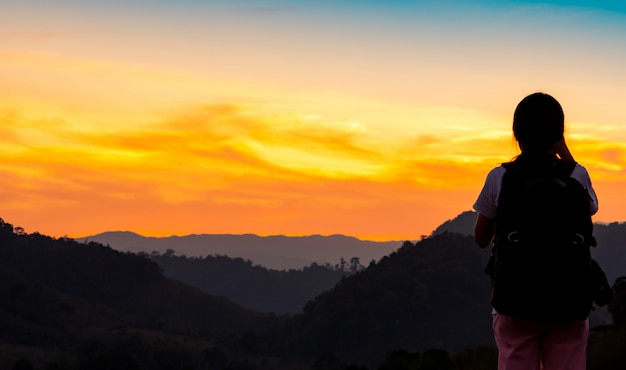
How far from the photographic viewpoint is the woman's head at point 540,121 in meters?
5.51

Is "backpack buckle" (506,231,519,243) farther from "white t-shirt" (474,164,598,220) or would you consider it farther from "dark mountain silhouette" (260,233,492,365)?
"dark mountain silhouette" (260,233,492,365)

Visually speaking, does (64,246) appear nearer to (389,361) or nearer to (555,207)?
(389,361)

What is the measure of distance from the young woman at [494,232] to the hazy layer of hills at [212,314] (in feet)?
321

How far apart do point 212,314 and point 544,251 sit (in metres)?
183

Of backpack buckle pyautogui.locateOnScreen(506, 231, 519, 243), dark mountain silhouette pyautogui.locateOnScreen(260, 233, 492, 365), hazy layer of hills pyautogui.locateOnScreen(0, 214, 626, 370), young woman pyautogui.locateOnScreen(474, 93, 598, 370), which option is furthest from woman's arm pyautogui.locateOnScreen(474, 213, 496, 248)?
dark mountain silhouette pyautogui.locateOnScreen(260, 233, 492, 365)

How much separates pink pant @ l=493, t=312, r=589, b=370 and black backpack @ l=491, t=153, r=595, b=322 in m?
0.10

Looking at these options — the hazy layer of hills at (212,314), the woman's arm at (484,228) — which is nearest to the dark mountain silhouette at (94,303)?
the hazy layer of hills at (212,314)

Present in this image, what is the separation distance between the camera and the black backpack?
5277mm

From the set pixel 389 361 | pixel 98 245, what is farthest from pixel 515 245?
pixel 98 245

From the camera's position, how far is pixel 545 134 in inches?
217

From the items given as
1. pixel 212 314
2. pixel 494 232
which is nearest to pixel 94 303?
pixel 212 314

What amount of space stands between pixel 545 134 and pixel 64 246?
637 ft

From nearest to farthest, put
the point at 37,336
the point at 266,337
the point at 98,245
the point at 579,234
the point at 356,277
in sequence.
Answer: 1. the point at 579,234
2. the point at 37,336
3. the point at 266,337
4. the point at 356,277
5. the point at 98,245

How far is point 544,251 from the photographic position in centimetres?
530
